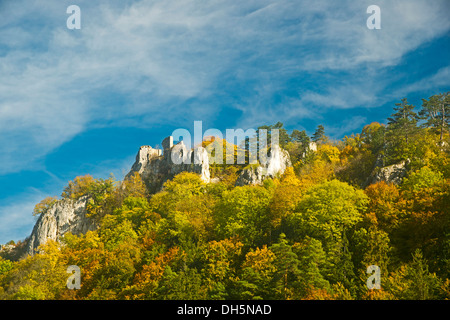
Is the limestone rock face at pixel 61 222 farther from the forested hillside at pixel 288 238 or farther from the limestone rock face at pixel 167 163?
the forested hillside at pixel 288 238

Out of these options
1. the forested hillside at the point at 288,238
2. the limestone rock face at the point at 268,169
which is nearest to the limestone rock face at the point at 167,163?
the forested hillside at the point at 288,238

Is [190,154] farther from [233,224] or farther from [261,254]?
[261,254]

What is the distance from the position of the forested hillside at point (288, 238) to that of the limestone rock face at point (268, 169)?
2.02 metres

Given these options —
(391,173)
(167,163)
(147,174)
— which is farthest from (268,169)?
(147,174)

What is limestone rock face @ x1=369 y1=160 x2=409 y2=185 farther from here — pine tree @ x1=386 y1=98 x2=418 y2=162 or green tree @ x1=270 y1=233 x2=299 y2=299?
green tree @ x1=270 y1=233 x2=299 y2=299

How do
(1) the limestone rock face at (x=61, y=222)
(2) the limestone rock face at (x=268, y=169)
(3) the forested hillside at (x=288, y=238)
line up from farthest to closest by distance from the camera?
(1) the limestone rock face at (x=61, y=222), (2) the limestone rock face at (x=268, y=169), (3) the forested hillside at (x=288, y=238)

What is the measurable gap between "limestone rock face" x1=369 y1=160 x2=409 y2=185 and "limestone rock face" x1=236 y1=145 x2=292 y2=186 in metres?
15.1

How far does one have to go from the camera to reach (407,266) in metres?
35.6

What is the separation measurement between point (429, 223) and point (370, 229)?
508cm

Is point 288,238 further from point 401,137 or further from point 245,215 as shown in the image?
point 401,137

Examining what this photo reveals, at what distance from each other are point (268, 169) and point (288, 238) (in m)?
20.8

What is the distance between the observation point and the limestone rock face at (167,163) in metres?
70.9

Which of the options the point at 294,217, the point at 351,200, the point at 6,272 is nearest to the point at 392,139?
the point at 351,200

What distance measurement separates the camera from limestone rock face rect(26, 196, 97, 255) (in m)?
73.6
